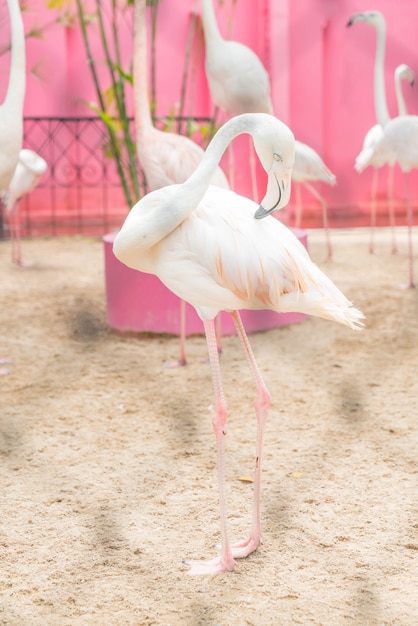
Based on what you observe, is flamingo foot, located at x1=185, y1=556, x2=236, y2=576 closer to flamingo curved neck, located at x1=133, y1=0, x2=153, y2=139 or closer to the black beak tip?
the black beak tip

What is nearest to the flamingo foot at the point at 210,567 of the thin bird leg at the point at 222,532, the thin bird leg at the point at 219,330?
the thin bird leg at the point at 222,532

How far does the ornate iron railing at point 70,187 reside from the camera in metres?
5.30

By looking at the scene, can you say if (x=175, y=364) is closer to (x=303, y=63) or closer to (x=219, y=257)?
(x=219, y=257)

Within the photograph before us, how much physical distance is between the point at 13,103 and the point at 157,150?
17.4 inches

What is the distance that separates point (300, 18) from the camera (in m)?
5.32

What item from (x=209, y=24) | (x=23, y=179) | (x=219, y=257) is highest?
(x=209, y=24)

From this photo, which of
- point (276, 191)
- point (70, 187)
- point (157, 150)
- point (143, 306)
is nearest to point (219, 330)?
point (143, 306)

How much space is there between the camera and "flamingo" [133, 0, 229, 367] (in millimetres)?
2676

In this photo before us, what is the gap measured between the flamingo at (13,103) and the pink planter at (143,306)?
1.77 feet

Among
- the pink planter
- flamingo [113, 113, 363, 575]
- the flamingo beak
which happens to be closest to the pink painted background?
the pink planter

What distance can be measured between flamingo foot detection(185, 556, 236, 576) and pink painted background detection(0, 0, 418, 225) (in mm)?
3750

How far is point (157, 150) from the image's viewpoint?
2717mm

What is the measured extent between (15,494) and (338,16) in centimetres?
410

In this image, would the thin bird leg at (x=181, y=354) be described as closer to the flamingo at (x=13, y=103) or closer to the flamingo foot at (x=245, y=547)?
the flamingo at (x=13, y=103)
